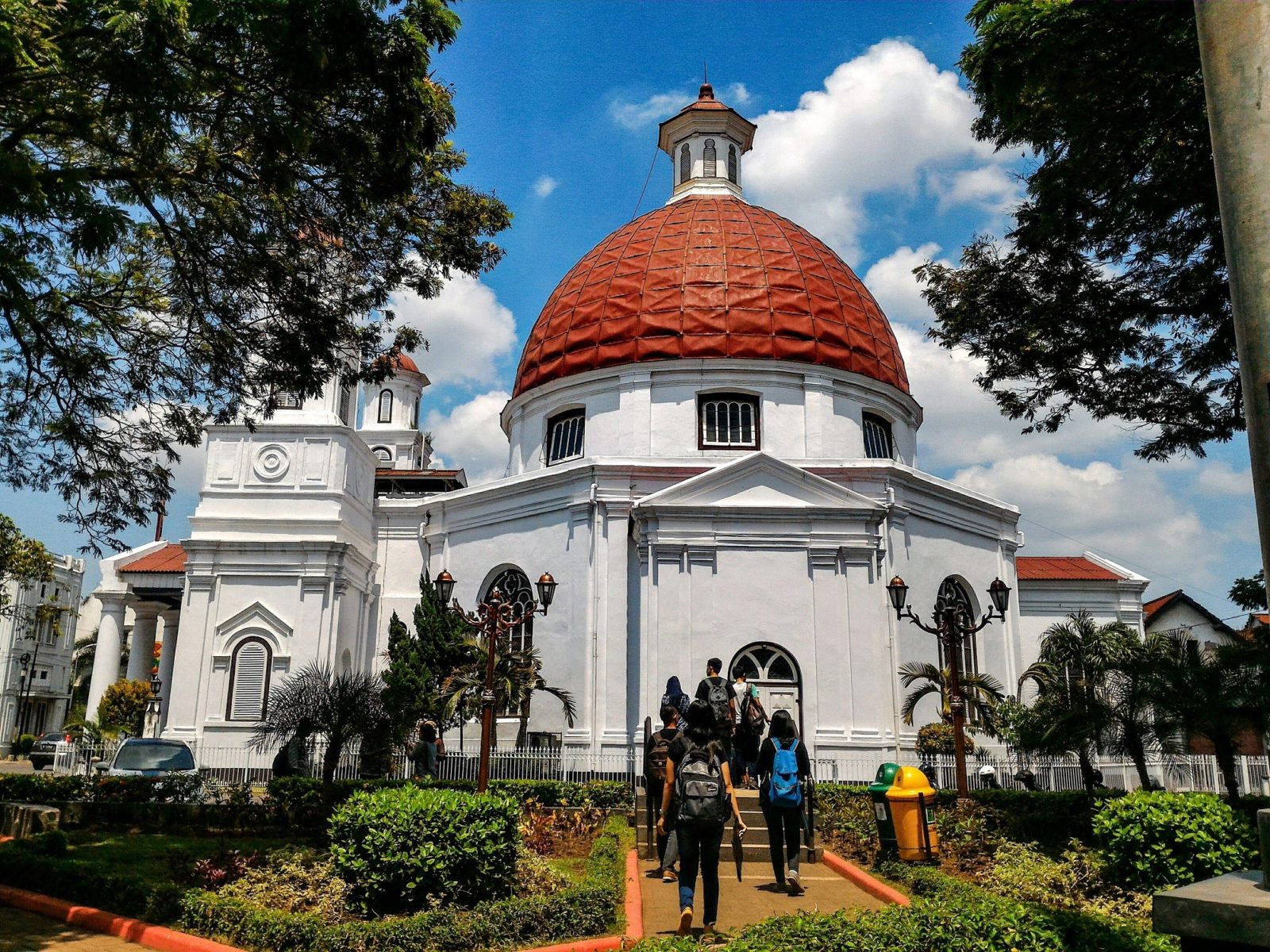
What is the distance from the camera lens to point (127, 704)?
35.6 m

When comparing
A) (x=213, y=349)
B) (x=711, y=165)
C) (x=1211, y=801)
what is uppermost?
(x=711, y=165)

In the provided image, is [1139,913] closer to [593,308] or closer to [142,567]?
[593,308]

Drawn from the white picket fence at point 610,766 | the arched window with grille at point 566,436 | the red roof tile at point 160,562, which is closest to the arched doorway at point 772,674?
the white picket fence at point 610,766

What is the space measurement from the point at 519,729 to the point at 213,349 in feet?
40.9

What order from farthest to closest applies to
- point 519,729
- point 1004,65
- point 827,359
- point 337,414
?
point 337,414 → point 827,359 → point 519,729 → point 1004,65

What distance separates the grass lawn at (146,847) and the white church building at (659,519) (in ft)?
29.3

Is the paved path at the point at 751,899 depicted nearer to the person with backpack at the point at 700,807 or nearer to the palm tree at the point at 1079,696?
the person with backpack at the point at 700,807

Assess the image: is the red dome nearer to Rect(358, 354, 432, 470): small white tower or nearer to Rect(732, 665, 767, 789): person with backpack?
Rect(732, 665, 767, 789): person with backpack

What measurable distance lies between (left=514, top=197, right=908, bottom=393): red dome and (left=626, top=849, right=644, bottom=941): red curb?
1619 centimetres

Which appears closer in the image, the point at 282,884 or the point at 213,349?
the point at 282,884

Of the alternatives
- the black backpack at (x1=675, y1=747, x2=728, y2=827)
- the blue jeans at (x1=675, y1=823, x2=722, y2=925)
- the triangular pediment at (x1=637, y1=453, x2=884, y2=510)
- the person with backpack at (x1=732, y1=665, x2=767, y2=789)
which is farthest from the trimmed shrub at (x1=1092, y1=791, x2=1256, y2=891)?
the triangular pediment at (x1=637, y1=453, x2=884, y2=510)

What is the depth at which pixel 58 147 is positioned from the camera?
38.0 ft

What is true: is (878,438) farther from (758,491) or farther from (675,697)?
(675,697)

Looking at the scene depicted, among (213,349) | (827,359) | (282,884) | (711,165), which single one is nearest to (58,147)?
(213,349)
